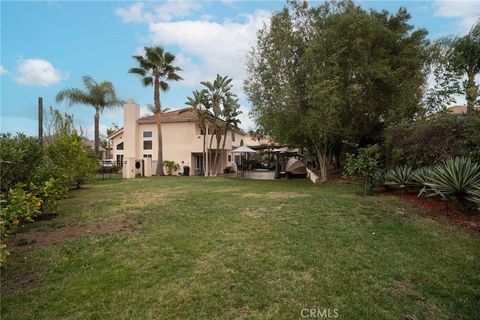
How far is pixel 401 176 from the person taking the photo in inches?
416

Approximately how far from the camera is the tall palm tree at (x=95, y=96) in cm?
2873

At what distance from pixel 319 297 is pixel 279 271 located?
32.6 inches

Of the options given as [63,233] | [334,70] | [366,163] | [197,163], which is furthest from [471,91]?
[197,163]

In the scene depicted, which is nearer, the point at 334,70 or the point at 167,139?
the point at 334,70

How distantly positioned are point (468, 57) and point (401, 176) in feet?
13.8

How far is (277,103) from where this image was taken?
51.9 ft

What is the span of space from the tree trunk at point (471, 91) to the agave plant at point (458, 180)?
1742mm

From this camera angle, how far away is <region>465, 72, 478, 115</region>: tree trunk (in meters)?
7.68

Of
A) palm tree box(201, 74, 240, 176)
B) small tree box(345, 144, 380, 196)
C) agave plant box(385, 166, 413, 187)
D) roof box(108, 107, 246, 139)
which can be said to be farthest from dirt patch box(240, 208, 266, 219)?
roof box(108, 107, 246, 139)

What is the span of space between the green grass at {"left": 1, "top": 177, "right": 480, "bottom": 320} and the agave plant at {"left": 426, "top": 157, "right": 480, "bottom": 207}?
1.02 m

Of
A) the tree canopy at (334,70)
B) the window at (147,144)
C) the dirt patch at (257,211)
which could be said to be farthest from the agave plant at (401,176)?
the window at (147,144)

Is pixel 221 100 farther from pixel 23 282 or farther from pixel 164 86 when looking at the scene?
pixel 23 282

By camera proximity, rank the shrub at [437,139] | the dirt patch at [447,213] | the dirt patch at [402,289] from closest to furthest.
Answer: the dirt patch at [402,289]
the dirt patch at [447,213]
the shrub at [437,139]

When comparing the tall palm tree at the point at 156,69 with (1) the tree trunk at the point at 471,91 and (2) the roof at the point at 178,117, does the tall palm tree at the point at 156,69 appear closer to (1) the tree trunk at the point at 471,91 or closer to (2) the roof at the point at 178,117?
(2) the roof at the point at 178,117
